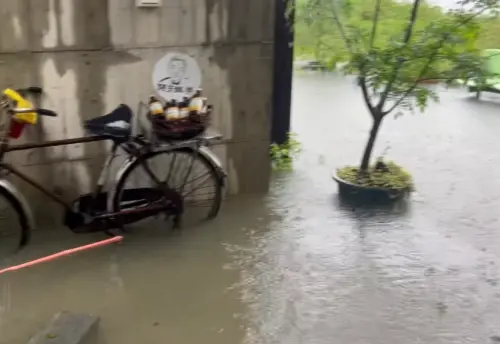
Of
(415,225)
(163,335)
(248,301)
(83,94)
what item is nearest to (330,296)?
(248,301)

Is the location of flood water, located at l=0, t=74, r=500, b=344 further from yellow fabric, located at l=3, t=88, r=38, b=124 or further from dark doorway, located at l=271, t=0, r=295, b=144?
yellow fabric, located at l=3, t=88, r=38, b=124

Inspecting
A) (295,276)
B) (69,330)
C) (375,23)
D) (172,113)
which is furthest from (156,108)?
(375,23)

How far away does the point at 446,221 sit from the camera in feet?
17.3

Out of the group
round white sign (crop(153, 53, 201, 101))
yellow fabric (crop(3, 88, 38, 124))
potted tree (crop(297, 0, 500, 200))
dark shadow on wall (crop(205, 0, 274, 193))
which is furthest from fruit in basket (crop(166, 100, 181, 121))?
potted tree (crop(297, 0, 500, 200))

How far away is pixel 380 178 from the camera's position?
18.4 feet

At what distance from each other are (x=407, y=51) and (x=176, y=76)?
1900 millimetres

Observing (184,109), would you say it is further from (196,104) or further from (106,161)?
(106,161)

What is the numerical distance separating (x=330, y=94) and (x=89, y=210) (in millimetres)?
6585

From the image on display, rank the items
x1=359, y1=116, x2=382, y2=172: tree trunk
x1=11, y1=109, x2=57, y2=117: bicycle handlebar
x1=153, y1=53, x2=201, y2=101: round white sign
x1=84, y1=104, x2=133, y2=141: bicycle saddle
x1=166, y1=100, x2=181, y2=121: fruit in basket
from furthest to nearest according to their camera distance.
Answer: x1=359, y1=116, x2=382, y2=172: tree trunk → x1=153, y1=53, x2=201, y2=101: round white sign → x1=166, y1=100, x2=181, y2=121: fruit in basket → x1=84, y1=104, x2=133, y2=141: bicycle saddle → x1=11, y1=109, x2=57, y2=117: bicycle handlebar

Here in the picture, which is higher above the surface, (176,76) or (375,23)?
(375,23)

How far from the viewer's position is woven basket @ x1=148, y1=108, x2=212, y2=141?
4.46m

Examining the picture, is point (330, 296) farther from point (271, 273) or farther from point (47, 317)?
point (47, 317)

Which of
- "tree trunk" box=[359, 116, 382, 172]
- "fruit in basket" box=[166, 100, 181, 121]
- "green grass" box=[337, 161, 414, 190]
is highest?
"fruit in basket" box=[166, 100, 181, 121]

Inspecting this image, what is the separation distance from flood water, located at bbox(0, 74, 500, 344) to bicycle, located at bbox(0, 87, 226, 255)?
0.72 feet
